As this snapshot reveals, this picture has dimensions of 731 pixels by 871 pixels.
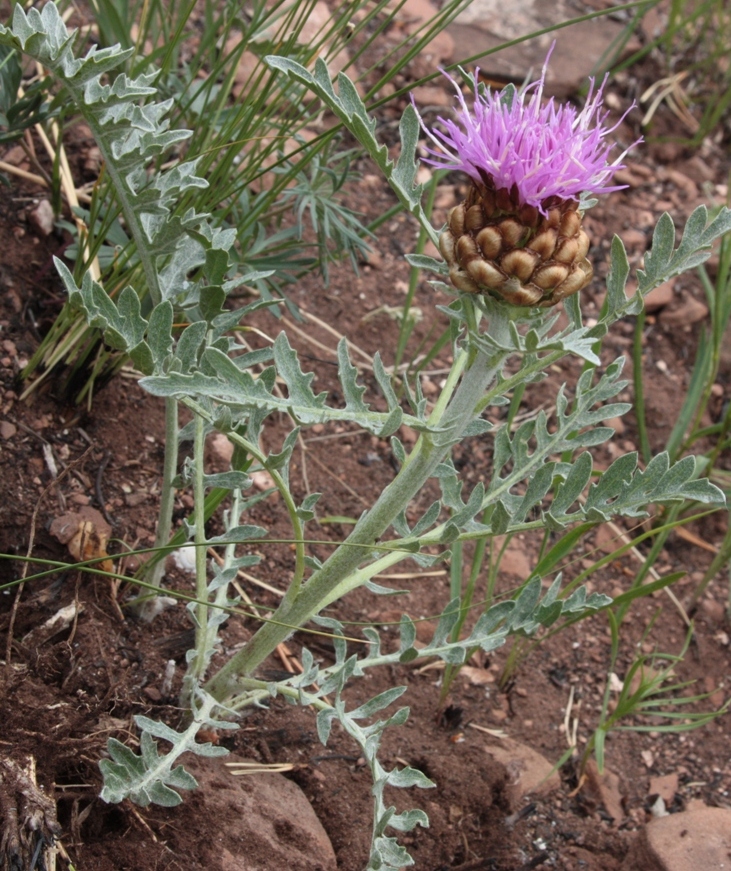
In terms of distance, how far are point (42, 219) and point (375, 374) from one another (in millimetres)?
1182

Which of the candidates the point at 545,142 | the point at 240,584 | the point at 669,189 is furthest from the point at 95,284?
the point at 669,189

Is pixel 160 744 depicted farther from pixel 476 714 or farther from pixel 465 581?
pixel 465 581

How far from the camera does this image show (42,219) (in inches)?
94.4

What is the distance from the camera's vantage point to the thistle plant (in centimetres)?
139

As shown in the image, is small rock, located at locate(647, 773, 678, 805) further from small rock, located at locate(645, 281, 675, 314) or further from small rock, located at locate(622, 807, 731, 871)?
small rock, located at locate(645, 281, 675, 314)

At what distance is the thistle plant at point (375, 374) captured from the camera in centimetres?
139

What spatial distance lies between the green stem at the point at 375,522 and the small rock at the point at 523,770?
62 centimetres

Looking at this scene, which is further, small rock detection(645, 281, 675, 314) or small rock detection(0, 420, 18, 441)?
small rock detection(645, 281, 675, 314)

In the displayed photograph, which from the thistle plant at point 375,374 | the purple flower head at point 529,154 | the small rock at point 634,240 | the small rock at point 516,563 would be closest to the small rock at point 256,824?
the thistle plant at point 375,374

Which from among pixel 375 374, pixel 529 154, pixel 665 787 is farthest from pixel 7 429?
pixel 665 787

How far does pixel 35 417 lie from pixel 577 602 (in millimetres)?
1179

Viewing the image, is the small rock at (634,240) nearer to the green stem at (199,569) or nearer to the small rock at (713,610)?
the small rock at (713,610)

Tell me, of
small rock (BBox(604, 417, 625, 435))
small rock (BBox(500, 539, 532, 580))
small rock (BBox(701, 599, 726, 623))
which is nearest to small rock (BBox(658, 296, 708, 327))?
small rock (BBox(604, 417, 625, 435))

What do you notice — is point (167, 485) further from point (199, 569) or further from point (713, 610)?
point (713, 610)
